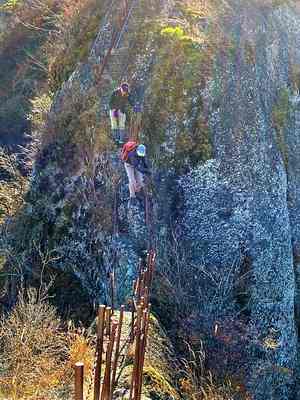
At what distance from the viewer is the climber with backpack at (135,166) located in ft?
46.4

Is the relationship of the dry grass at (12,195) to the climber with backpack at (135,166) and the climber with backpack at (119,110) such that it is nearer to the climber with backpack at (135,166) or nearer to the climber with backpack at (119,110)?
the climber with backpack at (119,110)

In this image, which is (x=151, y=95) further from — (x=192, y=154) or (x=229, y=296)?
(x=229, y=296)

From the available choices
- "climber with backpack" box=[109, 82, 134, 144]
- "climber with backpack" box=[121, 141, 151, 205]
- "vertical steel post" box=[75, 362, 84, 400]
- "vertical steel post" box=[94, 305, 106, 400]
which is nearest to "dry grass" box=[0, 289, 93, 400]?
"vertical steel post" box=[94, 305, 106, 400]

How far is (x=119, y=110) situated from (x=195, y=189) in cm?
339

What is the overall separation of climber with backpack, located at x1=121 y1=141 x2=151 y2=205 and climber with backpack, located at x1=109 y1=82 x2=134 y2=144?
1008mm

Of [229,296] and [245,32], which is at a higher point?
[245,32]

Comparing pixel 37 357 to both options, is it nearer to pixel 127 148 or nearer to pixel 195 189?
pixel 127 148

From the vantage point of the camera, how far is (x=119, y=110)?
50.6 feet

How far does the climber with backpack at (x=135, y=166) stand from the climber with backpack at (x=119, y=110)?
101cm

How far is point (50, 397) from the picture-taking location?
354 inches

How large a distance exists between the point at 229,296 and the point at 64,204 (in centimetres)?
605

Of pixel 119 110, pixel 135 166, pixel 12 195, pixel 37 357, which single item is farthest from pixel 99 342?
pixel 12 195

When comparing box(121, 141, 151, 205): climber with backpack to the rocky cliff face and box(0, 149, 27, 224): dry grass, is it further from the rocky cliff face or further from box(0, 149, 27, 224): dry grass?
box(0, 149, 27, 224): dry grass

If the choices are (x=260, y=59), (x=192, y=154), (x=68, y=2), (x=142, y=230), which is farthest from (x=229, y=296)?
(x=68, y=2)
